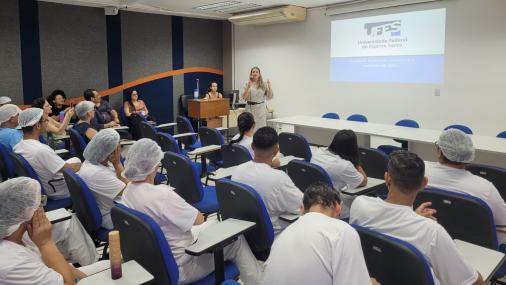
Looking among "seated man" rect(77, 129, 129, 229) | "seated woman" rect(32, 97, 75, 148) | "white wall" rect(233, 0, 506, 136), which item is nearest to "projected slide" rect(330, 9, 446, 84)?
"white wall" rect(233, 0, 506, 136)

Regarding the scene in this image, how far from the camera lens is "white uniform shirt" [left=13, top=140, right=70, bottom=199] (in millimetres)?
3336

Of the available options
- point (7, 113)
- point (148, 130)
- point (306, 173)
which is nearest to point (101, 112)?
point (148, 130)

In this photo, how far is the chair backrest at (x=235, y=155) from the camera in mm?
3838

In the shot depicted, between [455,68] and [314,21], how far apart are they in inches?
113

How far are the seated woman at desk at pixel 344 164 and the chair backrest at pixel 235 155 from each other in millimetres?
824

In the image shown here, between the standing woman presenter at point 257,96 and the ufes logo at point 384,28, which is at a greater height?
the ufes logo at point 384,28

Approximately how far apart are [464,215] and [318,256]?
3.88ft

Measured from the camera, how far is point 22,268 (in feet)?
4.96

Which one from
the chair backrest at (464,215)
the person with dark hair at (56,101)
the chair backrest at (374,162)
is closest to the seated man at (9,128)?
the person with dark hair at (56,101)

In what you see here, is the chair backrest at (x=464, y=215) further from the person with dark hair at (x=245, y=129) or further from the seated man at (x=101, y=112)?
the seated man at (x=101, y=112)

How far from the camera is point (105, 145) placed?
2.88m

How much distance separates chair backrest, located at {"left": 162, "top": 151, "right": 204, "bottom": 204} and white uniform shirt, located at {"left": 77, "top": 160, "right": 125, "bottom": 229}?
0.64 m

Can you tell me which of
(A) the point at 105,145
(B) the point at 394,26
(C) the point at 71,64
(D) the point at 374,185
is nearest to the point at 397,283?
(D) the point at 374,185

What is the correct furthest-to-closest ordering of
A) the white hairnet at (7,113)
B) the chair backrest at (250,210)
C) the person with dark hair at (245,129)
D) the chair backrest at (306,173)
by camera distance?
the white hairnet at (7,113) → the person with dark hair at (245,129) → the chair backrest at (306,173) → the chair backrest at (250,210)
